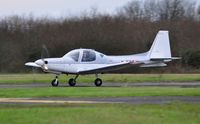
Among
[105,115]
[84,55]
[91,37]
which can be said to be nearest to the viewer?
[105,115]

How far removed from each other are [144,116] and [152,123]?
138cm

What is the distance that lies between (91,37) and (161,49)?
34840mm

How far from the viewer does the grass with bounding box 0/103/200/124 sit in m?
15.1

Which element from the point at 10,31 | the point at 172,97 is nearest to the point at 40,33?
the point at 10,31

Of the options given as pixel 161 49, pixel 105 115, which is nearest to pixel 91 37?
pixel 161 49

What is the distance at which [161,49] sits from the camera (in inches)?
1670

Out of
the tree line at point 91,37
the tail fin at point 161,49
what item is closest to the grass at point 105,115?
the tail fin at point 161,49

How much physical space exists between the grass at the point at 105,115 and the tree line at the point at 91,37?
46653mm

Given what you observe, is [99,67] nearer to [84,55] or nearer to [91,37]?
[84,55]

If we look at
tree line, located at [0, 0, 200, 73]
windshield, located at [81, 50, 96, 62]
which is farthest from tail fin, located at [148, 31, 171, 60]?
tree line, located at [0, 0, 200, 73]

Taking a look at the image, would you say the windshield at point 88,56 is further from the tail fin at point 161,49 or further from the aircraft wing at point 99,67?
the tail fin at point 161,49

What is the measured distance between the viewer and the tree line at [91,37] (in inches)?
2918

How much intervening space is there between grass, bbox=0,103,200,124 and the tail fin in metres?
22.9

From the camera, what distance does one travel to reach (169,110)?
58.4 feet
